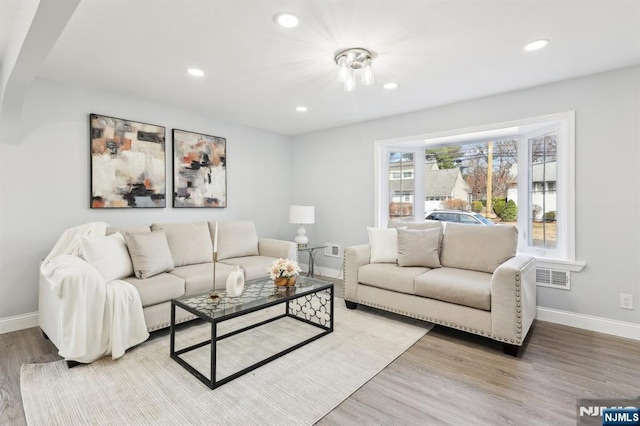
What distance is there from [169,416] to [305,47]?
8.61ft

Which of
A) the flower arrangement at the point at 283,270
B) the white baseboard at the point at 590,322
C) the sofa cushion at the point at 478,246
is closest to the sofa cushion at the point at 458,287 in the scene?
the sofa cushion at the point at 478,246

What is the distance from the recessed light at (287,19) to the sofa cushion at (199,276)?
232 centimetres

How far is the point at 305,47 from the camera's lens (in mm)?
2482

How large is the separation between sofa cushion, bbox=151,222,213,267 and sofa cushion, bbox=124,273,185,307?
504 mm

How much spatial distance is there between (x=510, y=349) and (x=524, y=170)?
212cm

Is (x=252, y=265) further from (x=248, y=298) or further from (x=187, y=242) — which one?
(x=248, y=298)

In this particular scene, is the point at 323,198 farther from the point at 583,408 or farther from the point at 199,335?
the point at 583,408

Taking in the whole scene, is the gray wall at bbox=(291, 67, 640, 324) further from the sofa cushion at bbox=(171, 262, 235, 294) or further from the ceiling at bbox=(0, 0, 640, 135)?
the sofa cushion at bbox=(171, 262, 235, 294)

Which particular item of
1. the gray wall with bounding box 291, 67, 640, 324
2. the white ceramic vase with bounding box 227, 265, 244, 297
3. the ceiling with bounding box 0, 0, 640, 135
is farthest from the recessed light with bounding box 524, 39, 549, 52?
the white ceramic vase with bounding box 227, 265, 244, 297

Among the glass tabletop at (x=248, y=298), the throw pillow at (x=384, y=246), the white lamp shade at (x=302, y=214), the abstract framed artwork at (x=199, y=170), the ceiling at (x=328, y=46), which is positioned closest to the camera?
the ceiling at (x=328, y=46)

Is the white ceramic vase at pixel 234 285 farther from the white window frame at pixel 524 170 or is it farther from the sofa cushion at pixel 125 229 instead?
the white window frame at pixel 524 170

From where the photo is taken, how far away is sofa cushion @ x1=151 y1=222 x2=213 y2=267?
3488 mm

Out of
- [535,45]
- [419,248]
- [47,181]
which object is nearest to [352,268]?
[419,248]

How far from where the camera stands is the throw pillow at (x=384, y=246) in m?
3.60
